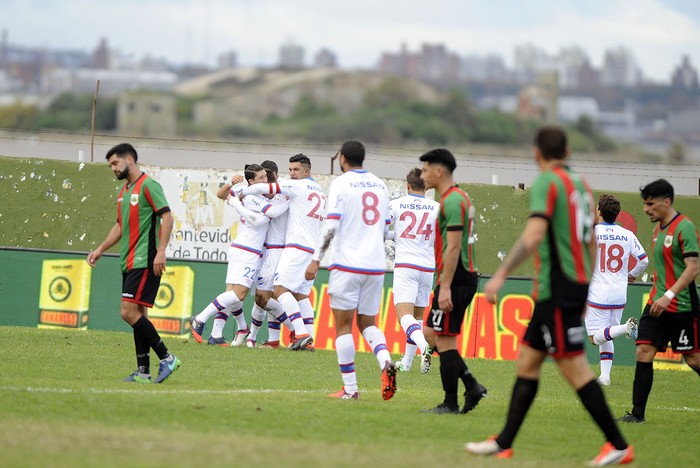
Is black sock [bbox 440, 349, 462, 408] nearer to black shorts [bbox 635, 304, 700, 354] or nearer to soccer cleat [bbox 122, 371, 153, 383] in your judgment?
black shorts [bbox 635, 304, 700, 354]

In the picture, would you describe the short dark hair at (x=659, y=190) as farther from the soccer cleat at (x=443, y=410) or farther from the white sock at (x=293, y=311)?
the white sock at (x=293, y=311)

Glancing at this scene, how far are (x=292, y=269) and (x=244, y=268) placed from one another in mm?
A: 767

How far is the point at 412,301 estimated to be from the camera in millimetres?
13742

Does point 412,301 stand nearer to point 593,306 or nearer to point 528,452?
point 593,306

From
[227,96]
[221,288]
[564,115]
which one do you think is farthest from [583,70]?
[221,288]

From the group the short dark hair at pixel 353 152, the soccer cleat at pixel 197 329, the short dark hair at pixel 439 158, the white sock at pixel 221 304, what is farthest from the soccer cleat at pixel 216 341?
the short dark hair at pixel 439 158

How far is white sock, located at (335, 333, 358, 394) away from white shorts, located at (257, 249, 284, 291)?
546 centimetres

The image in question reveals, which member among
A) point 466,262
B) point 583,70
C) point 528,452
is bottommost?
point 528,452

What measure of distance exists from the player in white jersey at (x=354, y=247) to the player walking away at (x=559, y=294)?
239 cm

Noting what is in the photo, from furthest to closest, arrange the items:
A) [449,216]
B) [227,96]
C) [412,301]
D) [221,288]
→ [227,96] → [221,288] → [412,301] → [449,216]

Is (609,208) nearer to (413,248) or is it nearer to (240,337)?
(413,248)

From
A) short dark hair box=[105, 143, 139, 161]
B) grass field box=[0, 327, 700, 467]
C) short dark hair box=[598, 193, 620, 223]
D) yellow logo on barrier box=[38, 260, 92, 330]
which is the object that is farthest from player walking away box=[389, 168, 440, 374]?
yellow logo on barrier box=[38, 260, 92, 330]

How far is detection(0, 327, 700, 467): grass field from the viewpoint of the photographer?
287 inches

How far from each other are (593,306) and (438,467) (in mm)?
7750
